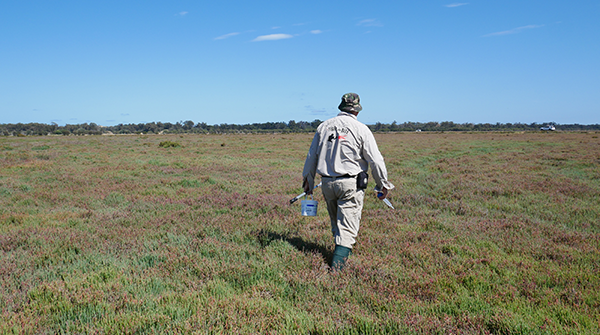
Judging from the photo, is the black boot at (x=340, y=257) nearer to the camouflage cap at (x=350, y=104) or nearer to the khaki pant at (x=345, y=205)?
the khaki pant at (x=345, y=205)

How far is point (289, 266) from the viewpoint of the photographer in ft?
15.3

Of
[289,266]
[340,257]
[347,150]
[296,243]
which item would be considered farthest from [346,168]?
[296,243]

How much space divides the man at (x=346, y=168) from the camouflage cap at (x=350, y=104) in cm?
3

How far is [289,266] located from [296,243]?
1.08 meters

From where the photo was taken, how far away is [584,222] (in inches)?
274

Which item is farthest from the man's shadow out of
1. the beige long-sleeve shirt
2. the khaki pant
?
the beige long-sleeve shirt

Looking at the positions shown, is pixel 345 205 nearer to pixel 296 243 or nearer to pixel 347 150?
pixel 347 150

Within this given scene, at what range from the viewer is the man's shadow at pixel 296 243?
5.25 metres

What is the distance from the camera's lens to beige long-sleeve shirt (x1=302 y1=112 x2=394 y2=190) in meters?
4.46

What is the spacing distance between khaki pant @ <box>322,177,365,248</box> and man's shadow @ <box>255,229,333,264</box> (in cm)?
67

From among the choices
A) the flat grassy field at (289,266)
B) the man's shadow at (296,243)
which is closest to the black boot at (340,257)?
the flat grassy field at (289,266)

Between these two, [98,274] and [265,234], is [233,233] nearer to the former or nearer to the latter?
[265,234]

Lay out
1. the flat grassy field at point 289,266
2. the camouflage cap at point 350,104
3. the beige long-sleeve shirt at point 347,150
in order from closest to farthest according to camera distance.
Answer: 1. the flat grassy field at point 289,266
2. the beige long-sleeve shirt at point 347,150
3. the camouflage cap at point 350,104

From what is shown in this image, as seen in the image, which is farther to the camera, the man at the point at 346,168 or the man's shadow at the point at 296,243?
the man's shadow at the point at 296,243
